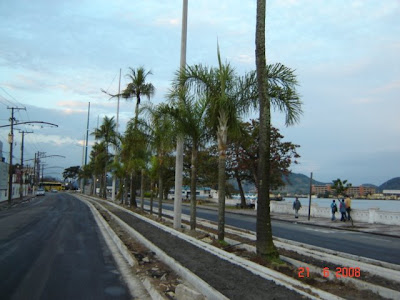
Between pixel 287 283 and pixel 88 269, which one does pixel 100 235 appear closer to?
pixel 88 269

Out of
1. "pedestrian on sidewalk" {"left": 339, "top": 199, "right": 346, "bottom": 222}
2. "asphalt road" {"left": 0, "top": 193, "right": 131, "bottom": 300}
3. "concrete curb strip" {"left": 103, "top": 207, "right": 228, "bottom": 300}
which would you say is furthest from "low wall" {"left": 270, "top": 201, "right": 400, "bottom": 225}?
"asphalt road" {"left": 0, "top": 193, "right": 131, "bottom": 300}

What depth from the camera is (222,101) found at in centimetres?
1262

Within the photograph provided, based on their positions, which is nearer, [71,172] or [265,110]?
[265,110]

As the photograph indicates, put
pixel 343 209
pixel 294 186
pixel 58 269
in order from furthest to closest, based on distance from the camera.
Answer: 1. pixel 294 186
2. pixel 343 209
3. pixel 58 269

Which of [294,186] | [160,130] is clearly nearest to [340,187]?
[160,130]

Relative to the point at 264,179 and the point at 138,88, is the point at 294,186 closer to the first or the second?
the point at 138,88

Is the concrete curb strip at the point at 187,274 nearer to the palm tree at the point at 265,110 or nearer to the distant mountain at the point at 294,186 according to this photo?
the palm tree at the point at 265,110

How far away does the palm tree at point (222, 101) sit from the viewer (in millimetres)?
12773

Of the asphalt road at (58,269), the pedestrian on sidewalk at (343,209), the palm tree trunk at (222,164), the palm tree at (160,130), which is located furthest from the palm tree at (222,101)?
the pedestrian on sidewalk at (343,209)

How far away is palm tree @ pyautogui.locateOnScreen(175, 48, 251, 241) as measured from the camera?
1277cm

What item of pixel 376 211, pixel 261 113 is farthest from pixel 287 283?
pixel 376 211

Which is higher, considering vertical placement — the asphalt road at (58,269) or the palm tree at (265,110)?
the palm tree at (265,110)
